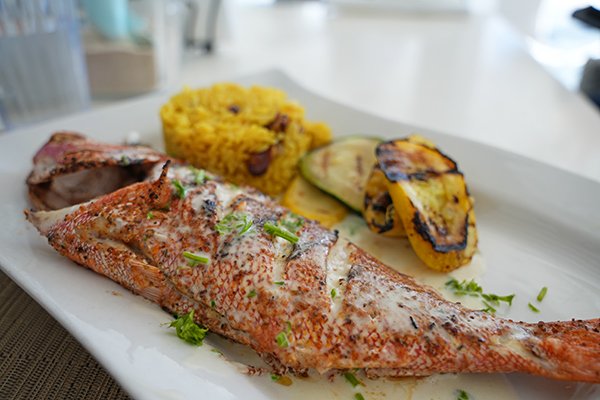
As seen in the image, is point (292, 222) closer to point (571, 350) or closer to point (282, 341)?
point (282, 341)

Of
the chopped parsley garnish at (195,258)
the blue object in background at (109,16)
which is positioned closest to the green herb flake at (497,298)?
the chopped parsley garnish at (195,258)

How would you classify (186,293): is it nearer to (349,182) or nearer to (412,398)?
(412,398)

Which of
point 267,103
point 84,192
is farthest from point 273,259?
point 267,103

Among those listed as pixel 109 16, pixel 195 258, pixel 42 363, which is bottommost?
pixel 42 363

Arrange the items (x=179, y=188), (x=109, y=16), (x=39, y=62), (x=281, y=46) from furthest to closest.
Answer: (x=281, y=46) < (x=109, y=16) < (x=39, y=62) < (x=179, y=188)

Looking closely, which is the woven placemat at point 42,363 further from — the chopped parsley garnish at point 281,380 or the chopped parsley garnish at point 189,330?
the chopped parsley garnish at point 281,380

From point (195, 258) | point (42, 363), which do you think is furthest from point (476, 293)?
point (42, 363)
